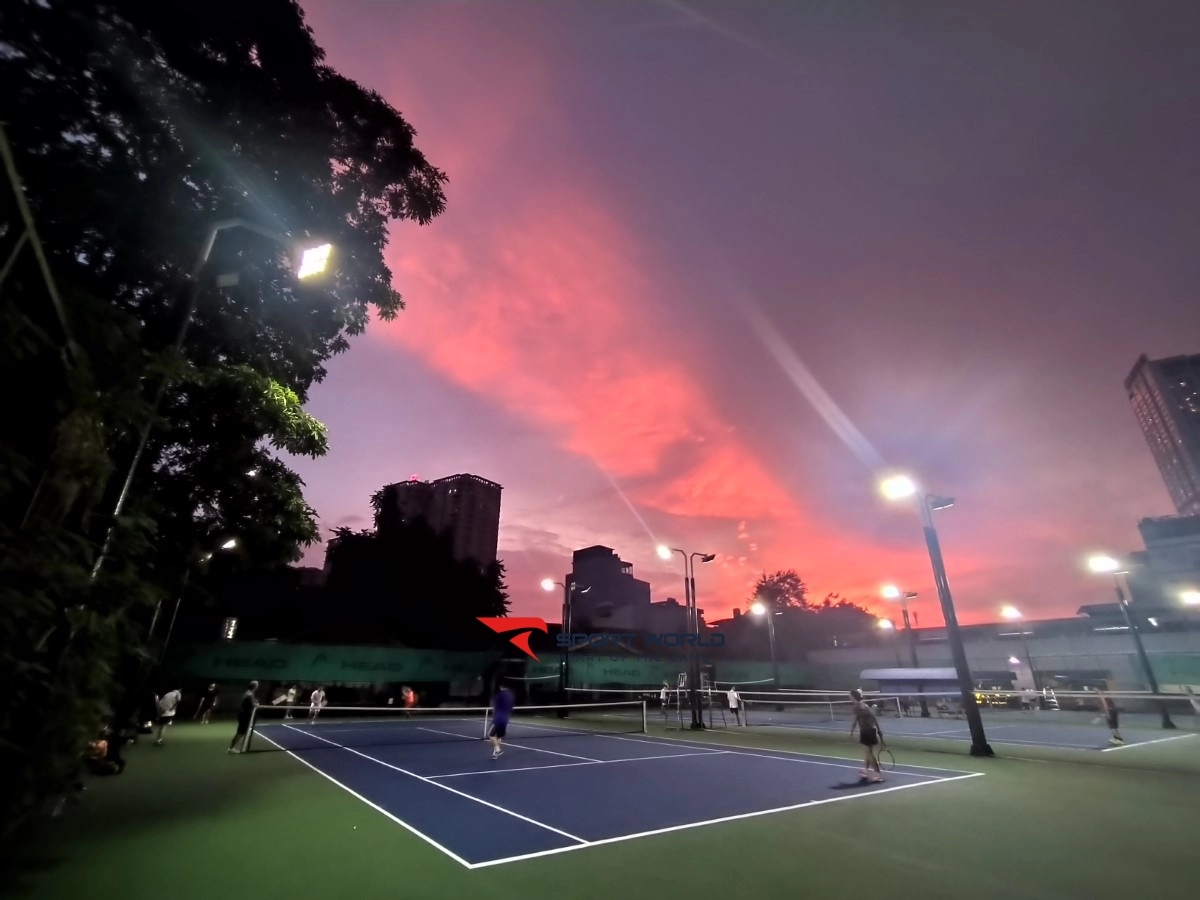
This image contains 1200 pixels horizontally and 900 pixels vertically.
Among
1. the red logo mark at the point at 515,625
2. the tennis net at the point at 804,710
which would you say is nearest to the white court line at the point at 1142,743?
the tennis net at the point at 804,710

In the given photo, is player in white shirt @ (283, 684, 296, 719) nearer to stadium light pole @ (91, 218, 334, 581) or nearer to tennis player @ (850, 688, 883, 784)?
stadium light pole @ (91, 218, 334, 581)

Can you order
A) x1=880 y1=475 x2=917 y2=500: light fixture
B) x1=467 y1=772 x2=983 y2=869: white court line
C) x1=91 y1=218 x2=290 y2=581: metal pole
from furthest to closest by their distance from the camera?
x1=880 y1=475 x2=917 y2=500: light fixture < x1=467 y1=772 x2=983 y2=869: white court line < x1=91 y1=218 x2=290 y2=581: metal pole

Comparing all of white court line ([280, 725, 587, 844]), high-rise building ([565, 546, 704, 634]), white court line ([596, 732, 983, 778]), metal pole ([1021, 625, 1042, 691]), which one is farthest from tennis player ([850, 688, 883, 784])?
high-rise building ([565, 546, 704, 634])

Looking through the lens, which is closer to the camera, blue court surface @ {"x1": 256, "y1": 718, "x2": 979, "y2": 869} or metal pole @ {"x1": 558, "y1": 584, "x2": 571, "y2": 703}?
blue court surface @ {"x1": 256, "y1": 718, "x2": 979, "y2": 869}

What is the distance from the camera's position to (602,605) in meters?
89.6

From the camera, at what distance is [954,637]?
15836mm

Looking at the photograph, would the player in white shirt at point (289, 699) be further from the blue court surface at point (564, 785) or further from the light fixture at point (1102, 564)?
the light fixture at point (1102, 564)

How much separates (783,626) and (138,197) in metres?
83.6

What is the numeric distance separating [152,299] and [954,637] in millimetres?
21146

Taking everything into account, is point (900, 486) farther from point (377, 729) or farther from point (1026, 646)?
point (1026, 646)

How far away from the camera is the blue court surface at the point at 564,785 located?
7141 millimetres

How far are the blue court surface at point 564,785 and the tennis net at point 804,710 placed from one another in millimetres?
12794

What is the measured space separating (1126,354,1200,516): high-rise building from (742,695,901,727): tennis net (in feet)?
531

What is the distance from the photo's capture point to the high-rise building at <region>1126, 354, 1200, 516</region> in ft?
473
